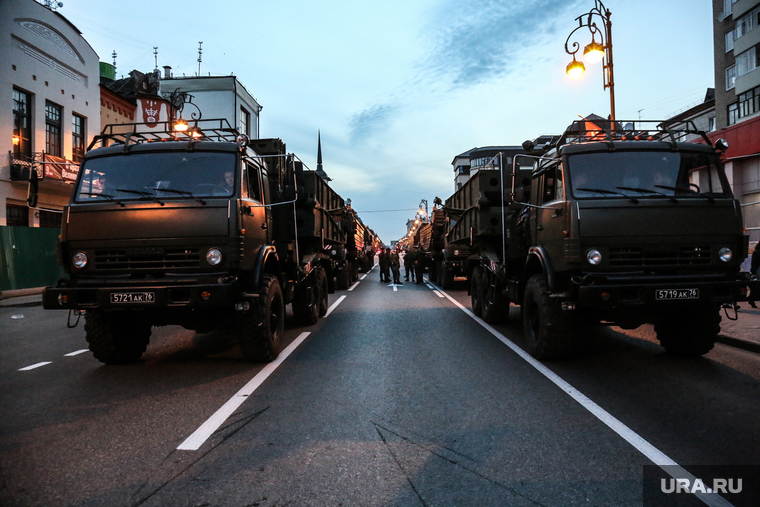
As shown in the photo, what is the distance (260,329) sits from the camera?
6.59 meters

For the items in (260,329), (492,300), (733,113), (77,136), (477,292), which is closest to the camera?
(260,329)

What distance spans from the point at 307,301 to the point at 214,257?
4168mm

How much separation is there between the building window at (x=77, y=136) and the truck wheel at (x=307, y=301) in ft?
66.1

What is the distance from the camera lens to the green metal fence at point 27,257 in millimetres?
18625

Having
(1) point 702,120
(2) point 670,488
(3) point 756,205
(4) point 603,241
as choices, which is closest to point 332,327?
(4) point 603,241

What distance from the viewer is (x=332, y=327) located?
1027 centimetres

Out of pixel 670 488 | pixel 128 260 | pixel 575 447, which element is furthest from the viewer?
pixel 128 260

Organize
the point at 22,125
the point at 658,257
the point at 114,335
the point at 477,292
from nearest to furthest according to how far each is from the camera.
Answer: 1. the point at 658,257
2. the point at 114,335
3. the point at 477,292
4. the point at 22,125

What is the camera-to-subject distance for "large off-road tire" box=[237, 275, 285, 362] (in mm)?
6539

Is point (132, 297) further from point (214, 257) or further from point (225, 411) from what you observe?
point (225, 411)

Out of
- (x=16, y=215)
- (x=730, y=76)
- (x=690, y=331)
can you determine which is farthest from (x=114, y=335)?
(x=730, y=76)

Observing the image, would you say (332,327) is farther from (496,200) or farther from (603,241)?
(603,241)

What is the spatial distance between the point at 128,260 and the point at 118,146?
5.60 ft

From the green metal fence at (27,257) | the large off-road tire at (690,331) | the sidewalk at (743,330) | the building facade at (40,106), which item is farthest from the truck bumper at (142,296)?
the building facade at (40,106)
